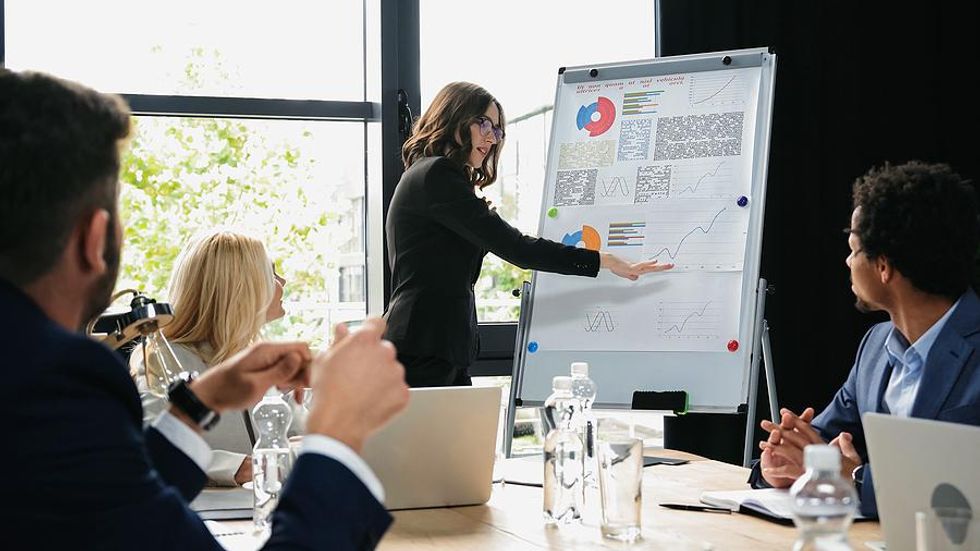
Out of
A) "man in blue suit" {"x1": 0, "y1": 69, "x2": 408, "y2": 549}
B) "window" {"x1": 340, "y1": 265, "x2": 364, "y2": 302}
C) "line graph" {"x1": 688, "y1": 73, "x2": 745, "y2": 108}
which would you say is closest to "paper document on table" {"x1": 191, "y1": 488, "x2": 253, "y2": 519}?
"man in blue suit" {"x1": 0, "y1": 69, "x2": 408, "y2": 549}

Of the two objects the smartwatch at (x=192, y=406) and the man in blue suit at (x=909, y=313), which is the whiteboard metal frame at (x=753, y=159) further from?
the smartwatch at (x=192, y=406)

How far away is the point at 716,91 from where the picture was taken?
3.34 m

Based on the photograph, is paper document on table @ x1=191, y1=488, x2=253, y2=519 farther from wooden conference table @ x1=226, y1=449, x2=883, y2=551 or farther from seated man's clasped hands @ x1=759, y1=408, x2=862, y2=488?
seated man's clasped hands @ x1=759, y1=408, x2=862, y2=488

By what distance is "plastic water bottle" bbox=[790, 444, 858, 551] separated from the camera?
41.1 inches

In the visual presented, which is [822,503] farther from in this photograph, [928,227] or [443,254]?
[443,254]

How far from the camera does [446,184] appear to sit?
319cm

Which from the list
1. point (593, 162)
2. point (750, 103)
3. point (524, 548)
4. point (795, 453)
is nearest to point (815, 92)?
point (750, 103)

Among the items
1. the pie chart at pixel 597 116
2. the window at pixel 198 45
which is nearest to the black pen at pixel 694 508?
the pie chart at pixel 597 116

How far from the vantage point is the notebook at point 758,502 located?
5.53ft

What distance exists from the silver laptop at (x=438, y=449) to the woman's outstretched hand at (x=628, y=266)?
4.67 ft

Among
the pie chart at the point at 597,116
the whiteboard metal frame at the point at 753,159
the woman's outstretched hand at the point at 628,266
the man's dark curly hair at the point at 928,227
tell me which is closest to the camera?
the man's dark curly hair at the point at 928,227

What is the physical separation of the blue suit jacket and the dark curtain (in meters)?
3.10

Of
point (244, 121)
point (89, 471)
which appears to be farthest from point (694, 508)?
point (244, 121)

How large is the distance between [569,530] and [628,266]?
1636mm
